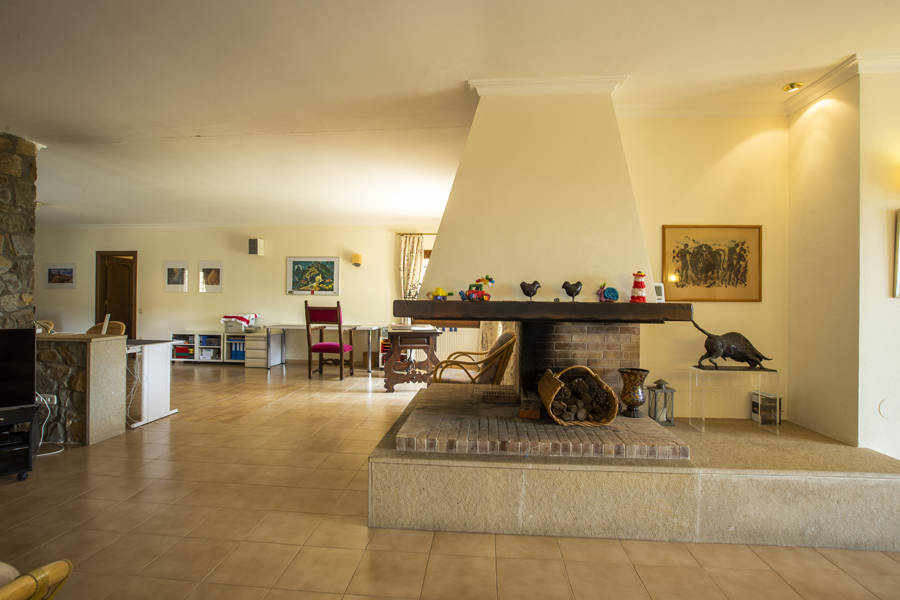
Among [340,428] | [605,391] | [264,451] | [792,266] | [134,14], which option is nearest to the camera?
[134,14]

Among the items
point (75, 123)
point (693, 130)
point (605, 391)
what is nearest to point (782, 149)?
point (693, 130)

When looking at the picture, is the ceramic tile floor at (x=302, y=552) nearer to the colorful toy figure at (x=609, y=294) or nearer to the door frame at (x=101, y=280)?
the colorful toy figure at (x=609, y=294)

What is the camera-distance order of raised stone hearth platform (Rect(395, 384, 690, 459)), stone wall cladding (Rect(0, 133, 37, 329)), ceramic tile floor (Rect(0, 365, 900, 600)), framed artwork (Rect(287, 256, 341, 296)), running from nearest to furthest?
ceramic tile floor (Rect(0, 365, 900, 600))
raised stone hearth platform (Rect(395, 384, 690, 459))
stone wall cladding (Rect(0, 133, 37, 329))
framed artwork (Rect(287, 256, 341, 296))

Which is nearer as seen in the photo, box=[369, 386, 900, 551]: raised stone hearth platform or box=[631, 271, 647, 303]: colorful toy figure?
box=[369, 386, 900, 551]: raised stone hearth platform

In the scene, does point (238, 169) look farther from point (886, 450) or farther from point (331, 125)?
point (886, 450)

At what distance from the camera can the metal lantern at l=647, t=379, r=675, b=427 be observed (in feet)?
9.80

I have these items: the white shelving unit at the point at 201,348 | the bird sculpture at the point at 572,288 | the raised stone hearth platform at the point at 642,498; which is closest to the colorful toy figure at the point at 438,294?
the bird sculpture at the point at 572,288

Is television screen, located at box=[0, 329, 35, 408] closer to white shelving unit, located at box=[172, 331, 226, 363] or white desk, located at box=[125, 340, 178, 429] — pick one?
white desk, located at box=[125, 340, 178, 429]

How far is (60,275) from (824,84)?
10.9 m

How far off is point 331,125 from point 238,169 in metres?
1.72

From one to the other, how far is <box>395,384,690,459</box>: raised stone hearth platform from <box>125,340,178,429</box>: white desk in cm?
282

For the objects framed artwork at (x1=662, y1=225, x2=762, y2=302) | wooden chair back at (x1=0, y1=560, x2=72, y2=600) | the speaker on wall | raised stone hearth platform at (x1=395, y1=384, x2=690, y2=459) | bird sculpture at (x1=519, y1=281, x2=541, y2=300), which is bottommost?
raised stone hearth platform at (x1=395, y1=384, x2=690, y2=459)

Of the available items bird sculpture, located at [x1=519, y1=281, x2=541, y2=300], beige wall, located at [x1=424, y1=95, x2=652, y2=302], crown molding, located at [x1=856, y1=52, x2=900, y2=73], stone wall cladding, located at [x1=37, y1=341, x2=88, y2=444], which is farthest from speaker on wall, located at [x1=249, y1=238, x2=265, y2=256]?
crown molding, located at [x1=856, y1=52, x2=900, y2=73]

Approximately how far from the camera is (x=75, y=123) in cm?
337
